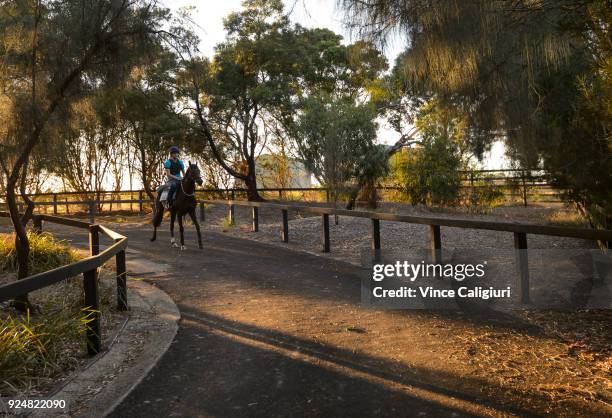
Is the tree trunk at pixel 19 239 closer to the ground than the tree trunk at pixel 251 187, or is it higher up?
closer to the ground

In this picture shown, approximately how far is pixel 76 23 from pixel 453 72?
217 inches

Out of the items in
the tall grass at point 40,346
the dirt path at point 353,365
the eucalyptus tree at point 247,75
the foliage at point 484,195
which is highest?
the eucalyptus tree at point 247,75

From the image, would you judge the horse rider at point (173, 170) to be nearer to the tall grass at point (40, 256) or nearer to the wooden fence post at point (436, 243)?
the tall grass at point (40, 256)

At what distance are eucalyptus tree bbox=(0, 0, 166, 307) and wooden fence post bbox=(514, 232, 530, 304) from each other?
20.4 feet

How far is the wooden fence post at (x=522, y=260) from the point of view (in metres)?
7.09

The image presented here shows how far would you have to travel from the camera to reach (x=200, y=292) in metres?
8.41

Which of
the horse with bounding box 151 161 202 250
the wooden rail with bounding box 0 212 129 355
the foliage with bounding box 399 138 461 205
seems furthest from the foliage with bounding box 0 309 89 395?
the foliage with bounding box 399 138 461 205

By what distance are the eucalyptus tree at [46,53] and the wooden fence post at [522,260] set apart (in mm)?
6207

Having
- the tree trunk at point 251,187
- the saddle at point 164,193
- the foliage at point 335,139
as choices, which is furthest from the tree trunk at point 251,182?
the saddle at point 164,193

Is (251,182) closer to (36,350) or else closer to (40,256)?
(40,256)

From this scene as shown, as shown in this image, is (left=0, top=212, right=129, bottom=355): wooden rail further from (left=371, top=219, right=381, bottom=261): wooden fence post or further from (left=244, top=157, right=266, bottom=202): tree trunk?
(left=244, top=157, right=266, bottom=202): tree trunk

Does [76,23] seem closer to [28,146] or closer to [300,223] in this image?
[28,146]

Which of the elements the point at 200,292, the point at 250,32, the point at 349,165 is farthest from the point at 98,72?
the point at 250,32

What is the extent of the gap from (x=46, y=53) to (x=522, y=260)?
7.46 m
